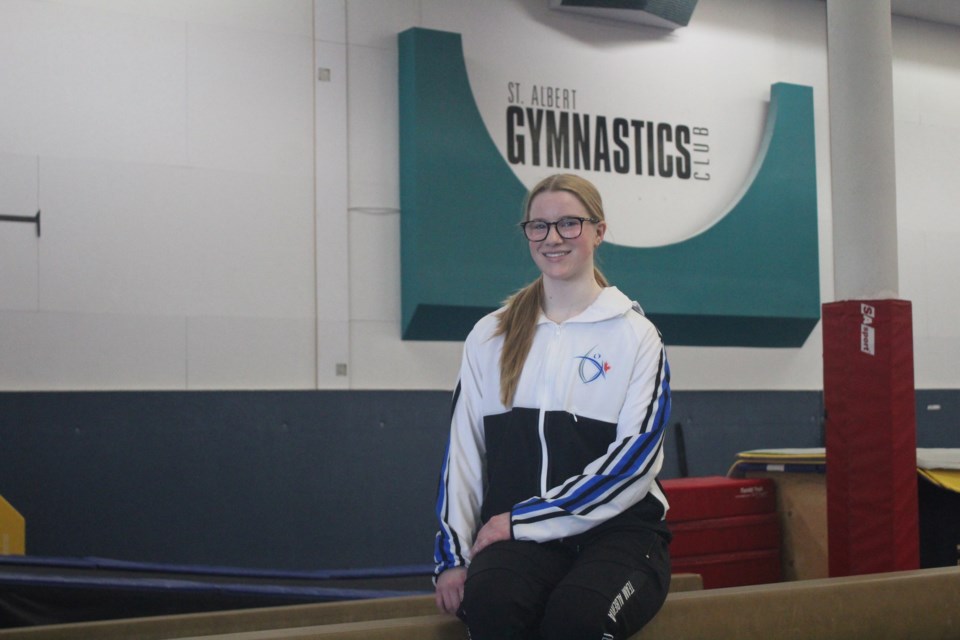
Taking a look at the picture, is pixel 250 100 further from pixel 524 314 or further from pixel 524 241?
pixel 524 314

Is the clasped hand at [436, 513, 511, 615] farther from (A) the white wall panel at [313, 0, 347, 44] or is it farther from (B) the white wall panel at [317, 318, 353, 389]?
(A) the white wall panel at [313, 0, 347, 44]

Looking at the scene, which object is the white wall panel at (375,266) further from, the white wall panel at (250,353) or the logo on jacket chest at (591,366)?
the logo on jacket chest at (591,366)

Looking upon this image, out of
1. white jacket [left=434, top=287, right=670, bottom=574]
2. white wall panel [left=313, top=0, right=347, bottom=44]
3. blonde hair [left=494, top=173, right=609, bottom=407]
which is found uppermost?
white wall panel [left=313, top=0, right=347, bottom=44]

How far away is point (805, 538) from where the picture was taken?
450cm

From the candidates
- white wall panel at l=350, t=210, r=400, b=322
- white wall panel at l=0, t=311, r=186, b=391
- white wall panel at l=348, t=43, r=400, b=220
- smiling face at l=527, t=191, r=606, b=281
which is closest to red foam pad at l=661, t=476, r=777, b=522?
white wall panel at l=350, t=210, r=400, b=322

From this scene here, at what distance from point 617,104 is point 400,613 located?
4239mm

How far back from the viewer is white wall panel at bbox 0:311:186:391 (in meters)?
4.85

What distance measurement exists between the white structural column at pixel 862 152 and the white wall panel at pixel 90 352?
3.12 m

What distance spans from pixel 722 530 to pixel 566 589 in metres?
2.48

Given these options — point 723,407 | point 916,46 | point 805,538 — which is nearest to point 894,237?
point 805,538

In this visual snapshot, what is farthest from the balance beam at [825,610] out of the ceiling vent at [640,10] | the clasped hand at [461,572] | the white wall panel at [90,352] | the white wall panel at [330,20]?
the ceiling vent at [640,10]

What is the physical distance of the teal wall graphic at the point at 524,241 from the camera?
565 centimetres

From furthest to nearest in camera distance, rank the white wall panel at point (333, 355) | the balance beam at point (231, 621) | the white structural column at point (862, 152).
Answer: the white wall panel at point (333, 355)
the white structural column at point (862, 152)
the balance beam at point (231, 621)

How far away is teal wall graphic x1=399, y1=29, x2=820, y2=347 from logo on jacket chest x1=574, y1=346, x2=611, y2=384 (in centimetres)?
309
